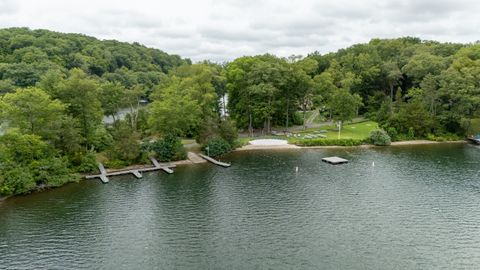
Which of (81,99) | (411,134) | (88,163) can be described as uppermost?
(81,99)

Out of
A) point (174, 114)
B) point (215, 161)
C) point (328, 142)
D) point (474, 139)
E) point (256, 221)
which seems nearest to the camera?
point (256, 221)

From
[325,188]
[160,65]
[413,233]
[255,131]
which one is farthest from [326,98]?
[160,65]

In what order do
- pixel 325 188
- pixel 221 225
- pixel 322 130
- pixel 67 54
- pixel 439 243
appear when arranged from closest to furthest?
pixel 439 243
pixel 221 225
pixel 325 188
pixel 322 130
pixel 67 54

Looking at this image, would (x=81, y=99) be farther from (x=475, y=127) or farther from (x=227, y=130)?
(x=475, y=127)

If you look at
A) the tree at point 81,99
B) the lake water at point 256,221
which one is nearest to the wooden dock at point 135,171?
the lake water at point 256,221

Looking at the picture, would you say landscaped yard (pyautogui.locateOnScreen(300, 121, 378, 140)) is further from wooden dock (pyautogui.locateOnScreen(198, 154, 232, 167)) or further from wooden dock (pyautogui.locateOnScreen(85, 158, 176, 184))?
wooden dock (pyautogui.locateOnScreen(85, 158, 176, 184))

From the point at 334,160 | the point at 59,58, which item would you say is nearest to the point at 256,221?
the point at 334,160

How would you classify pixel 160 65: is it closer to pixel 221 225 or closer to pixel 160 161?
pixel 160 161
